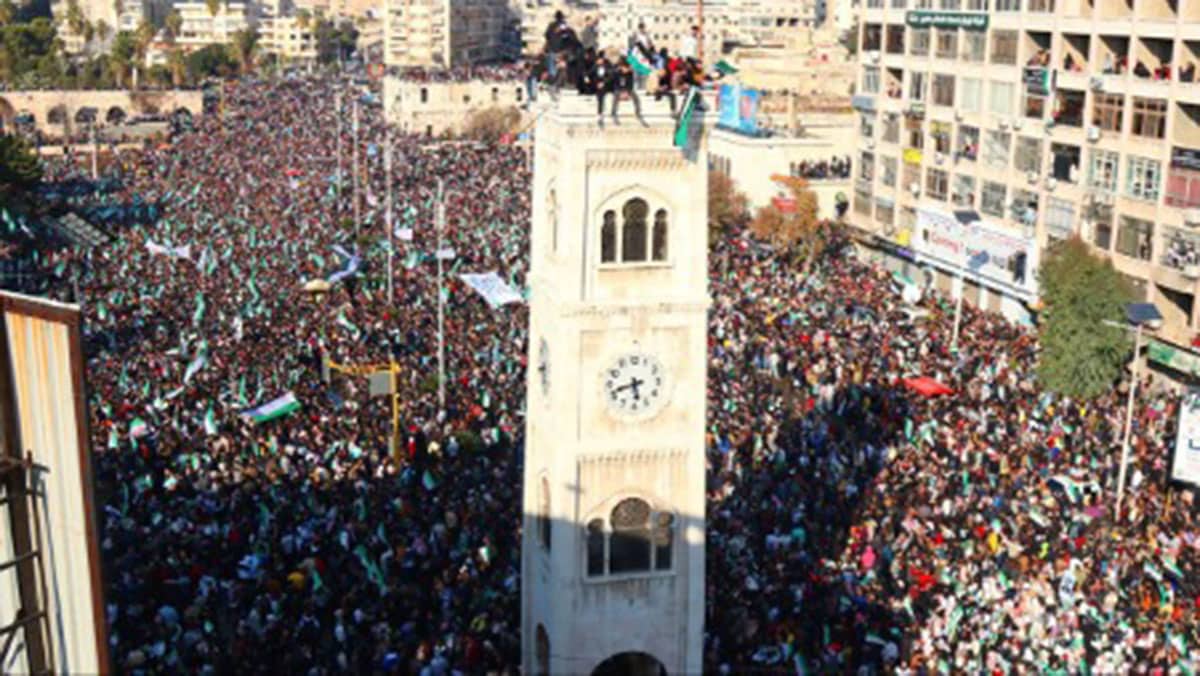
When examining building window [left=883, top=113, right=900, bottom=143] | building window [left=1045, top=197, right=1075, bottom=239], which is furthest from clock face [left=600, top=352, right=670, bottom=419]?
building window [left=883, top=113, right=900, bottom=143]

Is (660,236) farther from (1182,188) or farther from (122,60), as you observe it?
(122,60)

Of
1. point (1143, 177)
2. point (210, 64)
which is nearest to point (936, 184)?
point (1143, 177)

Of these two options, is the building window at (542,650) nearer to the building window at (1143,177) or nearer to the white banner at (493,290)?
the white banner at (493,290)

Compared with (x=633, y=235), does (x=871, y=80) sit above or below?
above

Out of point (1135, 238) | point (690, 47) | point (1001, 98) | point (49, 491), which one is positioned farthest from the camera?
point (1001, 98)

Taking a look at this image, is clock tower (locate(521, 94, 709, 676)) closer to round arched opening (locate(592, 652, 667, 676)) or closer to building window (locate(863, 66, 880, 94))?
round arched opening (locate(592, 652, 667, 676))

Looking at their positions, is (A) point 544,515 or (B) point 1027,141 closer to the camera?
(A) point 544,515

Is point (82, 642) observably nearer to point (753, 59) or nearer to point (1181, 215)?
point (1181, 215)
